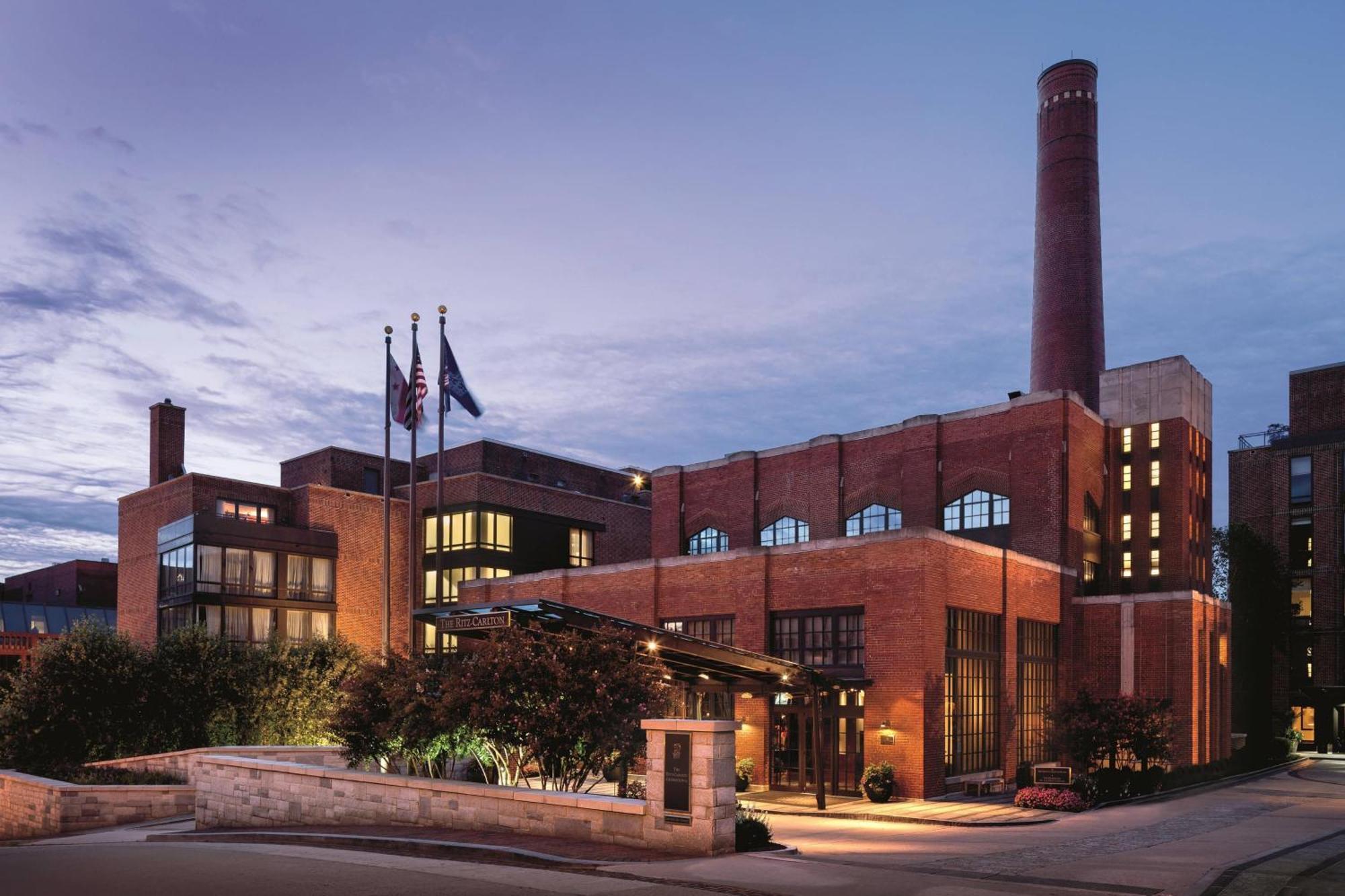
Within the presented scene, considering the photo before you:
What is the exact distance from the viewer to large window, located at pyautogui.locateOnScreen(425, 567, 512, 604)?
5019 cm

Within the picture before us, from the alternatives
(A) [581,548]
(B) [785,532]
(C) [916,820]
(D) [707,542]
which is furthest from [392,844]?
(A) [581,548]

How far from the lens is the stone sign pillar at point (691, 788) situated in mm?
16125

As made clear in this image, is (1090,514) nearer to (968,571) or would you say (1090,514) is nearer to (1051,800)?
(968,571)

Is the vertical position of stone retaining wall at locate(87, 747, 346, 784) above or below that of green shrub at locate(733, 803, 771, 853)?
below

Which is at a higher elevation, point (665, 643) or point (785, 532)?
point (785, 532)

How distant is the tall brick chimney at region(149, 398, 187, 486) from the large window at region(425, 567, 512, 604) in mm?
12911

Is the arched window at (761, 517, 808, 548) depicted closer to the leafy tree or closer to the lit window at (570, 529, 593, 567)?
the lit window at (570, 529, 593, 567)

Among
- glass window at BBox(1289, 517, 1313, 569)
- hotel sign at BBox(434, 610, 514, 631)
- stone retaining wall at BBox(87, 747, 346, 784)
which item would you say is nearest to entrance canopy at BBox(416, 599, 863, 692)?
hotel sign at BBox(434, 610, 514, 631)

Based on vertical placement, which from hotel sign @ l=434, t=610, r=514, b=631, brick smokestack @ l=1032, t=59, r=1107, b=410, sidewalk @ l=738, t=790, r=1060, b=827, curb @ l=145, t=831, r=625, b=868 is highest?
brick smokestack @ l=1032, t=59, r=1107, b=410

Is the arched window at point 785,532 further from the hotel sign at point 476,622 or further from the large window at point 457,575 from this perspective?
the hotel sign at point 476,622

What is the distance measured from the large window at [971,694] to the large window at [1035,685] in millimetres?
2029

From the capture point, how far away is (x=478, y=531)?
50.4 meters

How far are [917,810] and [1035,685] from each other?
1196 cm

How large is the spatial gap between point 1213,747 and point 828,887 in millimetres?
36415
